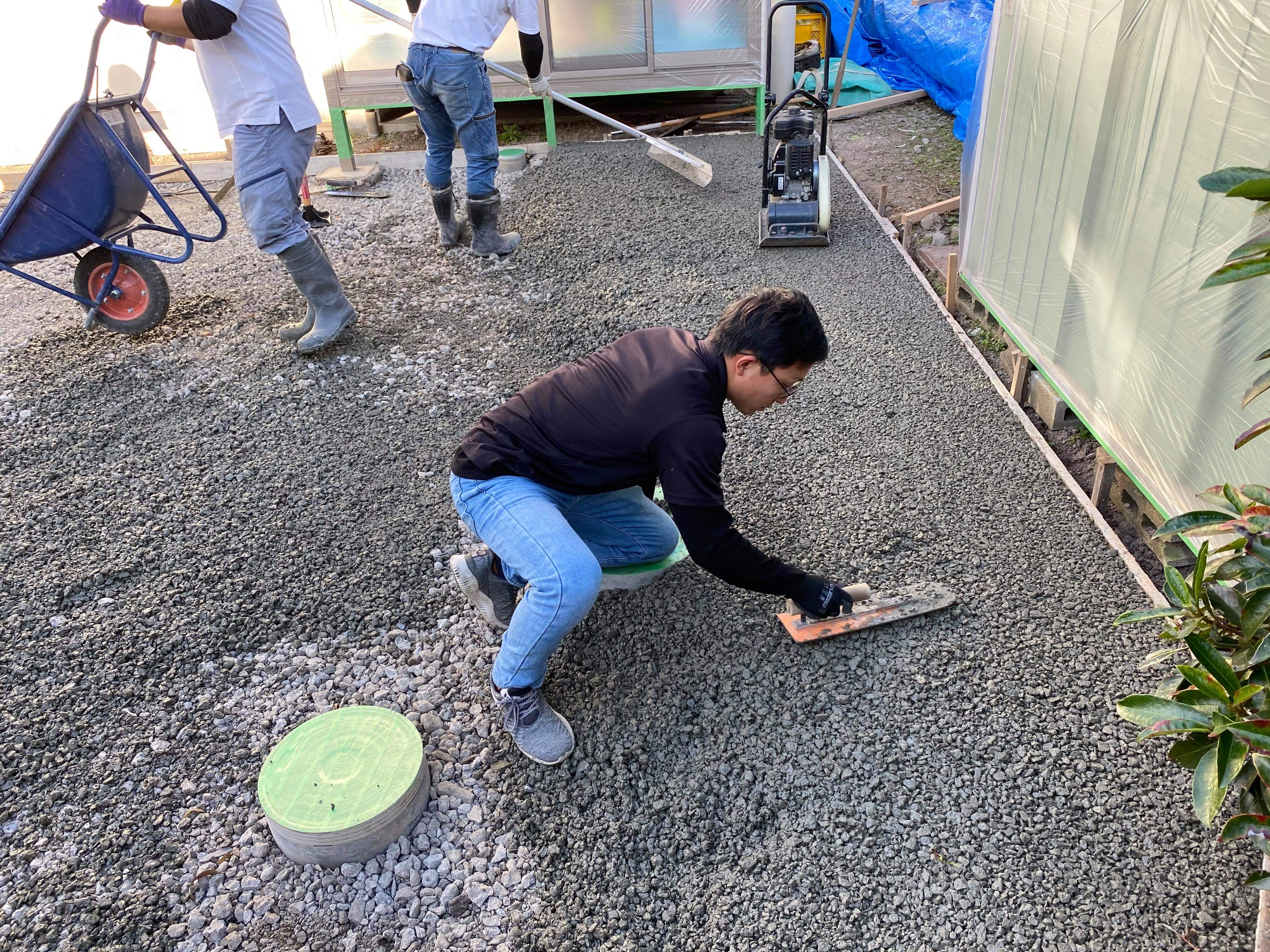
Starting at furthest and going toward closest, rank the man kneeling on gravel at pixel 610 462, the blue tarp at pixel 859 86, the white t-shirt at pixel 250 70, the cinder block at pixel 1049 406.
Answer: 1. the blue tarp at pixel 859 86
2. the white t-shirt at pixel 250 70
3. the cinder block at pixel 1049 406
4. the man kneeling on gravel at pixel 610 462

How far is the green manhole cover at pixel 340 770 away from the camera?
1.86 m

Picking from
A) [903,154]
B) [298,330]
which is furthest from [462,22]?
[903,154]

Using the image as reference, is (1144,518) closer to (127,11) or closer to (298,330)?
(298,330)

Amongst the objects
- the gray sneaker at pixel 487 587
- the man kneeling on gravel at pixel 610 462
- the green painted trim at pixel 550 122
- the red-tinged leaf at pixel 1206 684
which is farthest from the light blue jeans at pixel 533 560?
the green painted trim at pixel 550 122

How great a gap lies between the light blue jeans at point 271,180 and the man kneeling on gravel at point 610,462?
225 cm

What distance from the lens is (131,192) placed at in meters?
4.11

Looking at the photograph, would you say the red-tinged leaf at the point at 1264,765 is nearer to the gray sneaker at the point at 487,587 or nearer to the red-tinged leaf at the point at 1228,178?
the red-tinged leaf at the point at 1228,178

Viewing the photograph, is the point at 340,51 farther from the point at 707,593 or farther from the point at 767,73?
the point at 707,593

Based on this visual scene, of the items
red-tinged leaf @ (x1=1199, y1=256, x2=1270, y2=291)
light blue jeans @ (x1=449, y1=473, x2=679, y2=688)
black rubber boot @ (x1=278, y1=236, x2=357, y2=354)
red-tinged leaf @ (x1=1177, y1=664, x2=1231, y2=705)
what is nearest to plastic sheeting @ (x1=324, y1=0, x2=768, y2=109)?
black rubber boot @ (x1=278, y1=236, x2=357, y2=354)

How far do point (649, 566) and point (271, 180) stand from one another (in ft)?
8.45

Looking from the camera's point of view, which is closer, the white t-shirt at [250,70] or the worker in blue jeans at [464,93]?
the white t-shirt at [250,70]

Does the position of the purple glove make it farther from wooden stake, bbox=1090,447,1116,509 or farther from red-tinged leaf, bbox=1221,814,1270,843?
red-tinged leaf, bbox=1221,814,1270,843

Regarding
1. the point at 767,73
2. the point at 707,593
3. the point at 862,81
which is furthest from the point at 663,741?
the point at 862,81

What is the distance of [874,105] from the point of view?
7.85 meters
